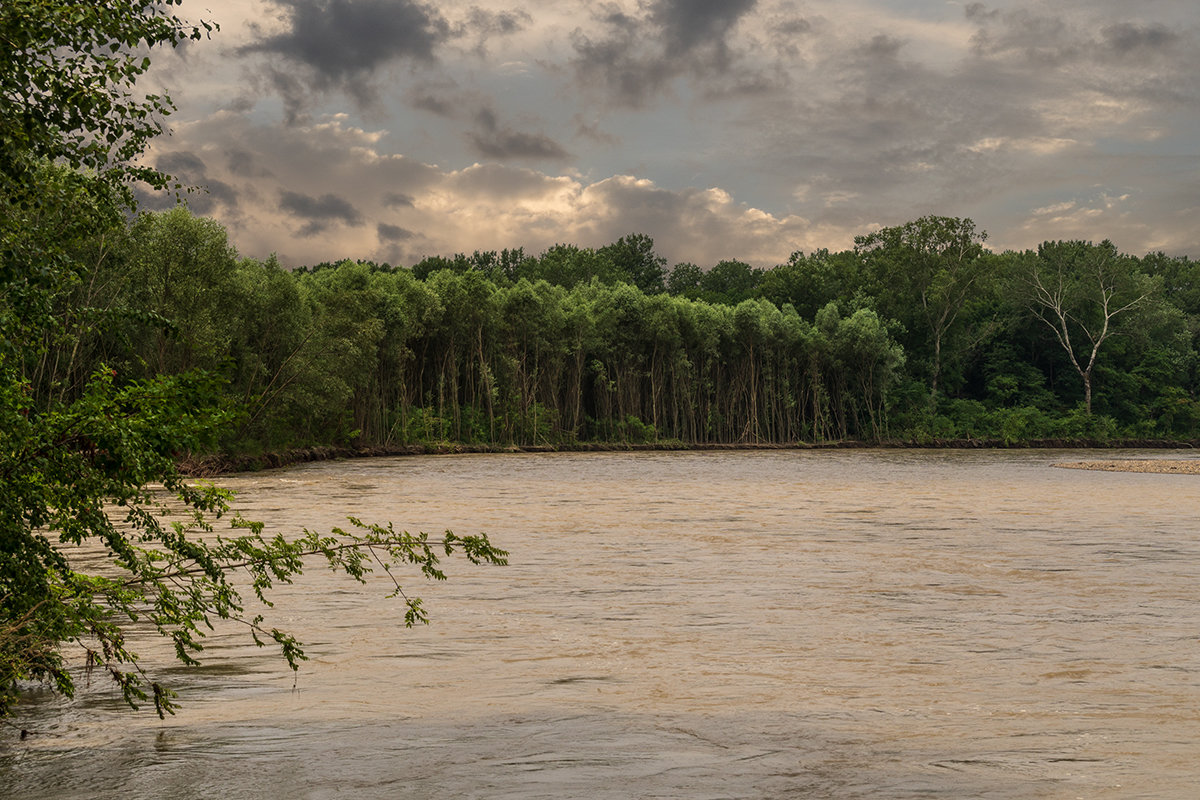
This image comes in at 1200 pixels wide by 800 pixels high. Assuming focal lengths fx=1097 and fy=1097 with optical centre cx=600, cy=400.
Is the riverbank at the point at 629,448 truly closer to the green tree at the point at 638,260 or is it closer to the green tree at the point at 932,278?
the green tree at the point at 932,278

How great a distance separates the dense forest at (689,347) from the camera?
47750mm

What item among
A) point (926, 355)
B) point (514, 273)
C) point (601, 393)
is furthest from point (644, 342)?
point (514, 273)

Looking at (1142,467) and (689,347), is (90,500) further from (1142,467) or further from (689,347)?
(689,347)

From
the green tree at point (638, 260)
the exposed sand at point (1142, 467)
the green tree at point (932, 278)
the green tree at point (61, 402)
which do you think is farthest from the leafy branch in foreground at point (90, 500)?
the green tree at point (638, 260)

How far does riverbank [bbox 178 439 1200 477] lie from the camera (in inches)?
1770

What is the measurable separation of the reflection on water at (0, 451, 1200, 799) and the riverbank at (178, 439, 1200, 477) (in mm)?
26841

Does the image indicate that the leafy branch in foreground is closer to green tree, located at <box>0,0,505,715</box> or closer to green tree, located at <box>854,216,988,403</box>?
green tree, located at <box>0,0,505,715</box>

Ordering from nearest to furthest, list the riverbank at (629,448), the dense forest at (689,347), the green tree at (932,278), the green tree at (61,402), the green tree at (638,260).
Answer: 1. the green tree at (61,402)
2. the riverbank at (629,448)
3. the dense forest at (689,347)
4. the green tree at (932,278)
5. the green tree at (638,260)

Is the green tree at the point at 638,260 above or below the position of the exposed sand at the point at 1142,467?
above

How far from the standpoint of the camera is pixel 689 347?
3061 inches

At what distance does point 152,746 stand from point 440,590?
7973 mm

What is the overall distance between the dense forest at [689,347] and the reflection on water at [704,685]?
2897 cm

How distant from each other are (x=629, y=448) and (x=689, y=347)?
9707 mm

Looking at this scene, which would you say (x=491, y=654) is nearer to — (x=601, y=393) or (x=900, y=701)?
(x=900, y=701)
